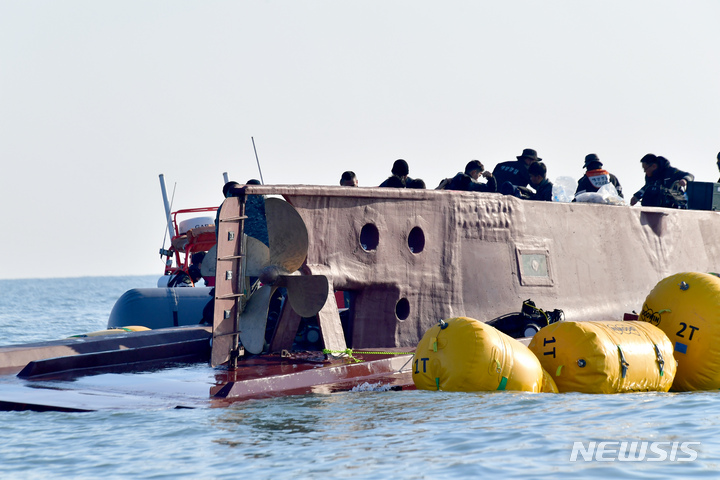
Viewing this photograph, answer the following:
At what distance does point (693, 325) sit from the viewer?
11.4m

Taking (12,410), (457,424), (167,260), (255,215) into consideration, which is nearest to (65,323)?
(167,260)

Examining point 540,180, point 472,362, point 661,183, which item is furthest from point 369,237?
point 661,183

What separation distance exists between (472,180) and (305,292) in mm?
4455

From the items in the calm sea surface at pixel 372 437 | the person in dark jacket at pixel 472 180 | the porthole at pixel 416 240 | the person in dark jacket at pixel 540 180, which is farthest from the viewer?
the person in dark jacket at pixel 540 180

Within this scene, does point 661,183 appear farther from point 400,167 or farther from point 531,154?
point 400,167

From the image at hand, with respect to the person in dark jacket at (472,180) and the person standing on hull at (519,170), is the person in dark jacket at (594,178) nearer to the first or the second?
the person standing on hull at (519,170)

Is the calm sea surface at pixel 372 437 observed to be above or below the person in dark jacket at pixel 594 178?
below

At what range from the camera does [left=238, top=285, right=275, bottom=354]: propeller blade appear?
1079cm

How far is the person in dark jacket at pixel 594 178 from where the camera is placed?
54.8ft

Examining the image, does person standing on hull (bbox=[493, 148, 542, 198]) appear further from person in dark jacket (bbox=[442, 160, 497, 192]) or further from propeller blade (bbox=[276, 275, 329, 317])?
propeller blade (bbox=[276, 275, 329, 317])

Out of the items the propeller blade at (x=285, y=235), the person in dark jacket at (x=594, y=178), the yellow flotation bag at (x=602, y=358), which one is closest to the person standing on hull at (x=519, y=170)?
the person in dark jacket at (x=594, y=178)

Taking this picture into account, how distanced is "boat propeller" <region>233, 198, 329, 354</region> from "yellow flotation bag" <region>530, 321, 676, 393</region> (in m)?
2.77

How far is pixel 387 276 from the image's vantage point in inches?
476

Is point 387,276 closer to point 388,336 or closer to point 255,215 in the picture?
point 388,336
